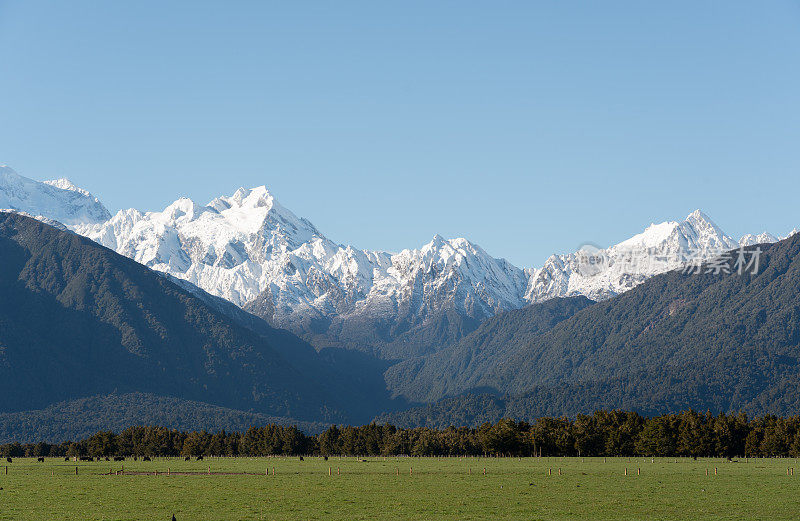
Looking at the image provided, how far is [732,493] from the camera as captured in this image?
111875 millimetres

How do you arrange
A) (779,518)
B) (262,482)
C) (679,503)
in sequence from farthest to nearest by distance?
(262,482) < (679,503) < (779,518)

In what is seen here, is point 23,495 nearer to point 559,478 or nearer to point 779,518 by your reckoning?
point 559,478

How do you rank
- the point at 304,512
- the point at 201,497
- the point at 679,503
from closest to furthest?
the point at 304,512 → the point at 679,503 → the point at 201,497

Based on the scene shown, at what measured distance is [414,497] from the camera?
109 metres

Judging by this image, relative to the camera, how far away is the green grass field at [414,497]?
3558 inches

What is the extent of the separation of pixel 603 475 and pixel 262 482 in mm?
51981

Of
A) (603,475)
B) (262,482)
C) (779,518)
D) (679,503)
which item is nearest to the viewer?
(779,518)

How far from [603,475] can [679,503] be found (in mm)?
51744

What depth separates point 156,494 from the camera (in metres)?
116

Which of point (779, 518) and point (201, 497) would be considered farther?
point (201, 497)

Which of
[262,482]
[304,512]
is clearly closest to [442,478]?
[262,482]

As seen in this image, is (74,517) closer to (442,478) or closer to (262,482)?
(262,482)

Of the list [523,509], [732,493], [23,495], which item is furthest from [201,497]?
[732,493]

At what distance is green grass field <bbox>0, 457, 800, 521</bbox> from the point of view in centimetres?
9038
